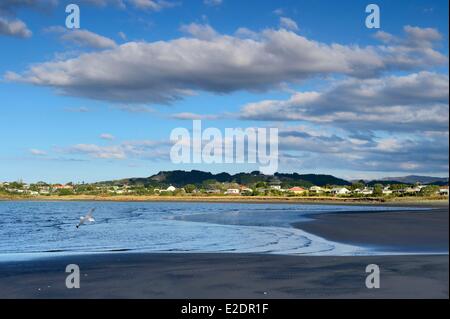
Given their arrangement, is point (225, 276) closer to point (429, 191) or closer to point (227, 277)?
point (227, 277)

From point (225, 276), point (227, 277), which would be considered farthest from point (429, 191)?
point (227, 277)

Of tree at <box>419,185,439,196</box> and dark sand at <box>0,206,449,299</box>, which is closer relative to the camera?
dark sand at <box>0,206,449,299</box>

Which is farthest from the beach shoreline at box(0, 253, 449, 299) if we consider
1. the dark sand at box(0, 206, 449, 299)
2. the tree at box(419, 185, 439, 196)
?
the tree at box(419, 185, 439, 196)

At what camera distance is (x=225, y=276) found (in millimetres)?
18422

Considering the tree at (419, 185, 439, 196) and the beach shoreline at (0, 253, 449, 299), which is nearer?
the beach shoreline at (0, 253, 449, 299)

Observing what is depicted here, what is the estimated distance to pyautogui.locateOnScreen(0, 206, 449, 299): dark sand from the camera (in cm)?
1537

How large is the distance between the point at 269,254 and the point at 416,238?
12052 mm

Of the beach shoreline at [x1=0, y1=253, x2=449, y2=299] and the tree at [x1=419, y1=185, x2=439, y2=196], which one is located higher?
the tree at [x1=419, y1=185, x2=439, y2=196]

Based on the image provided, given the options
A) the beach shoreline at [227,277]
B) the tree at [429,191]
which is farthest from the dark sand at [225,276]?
the tree at [429,191]

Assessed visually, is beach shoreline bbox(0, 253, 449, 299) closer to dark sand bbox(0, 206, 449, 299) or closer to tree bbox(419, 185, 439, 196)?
dark sand bbox(0, 206, 449, 299)

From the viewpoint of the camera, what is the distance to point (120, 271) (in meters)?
20.0

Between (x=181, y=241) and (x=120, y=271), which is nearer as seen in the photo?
(x=120, y=271)
